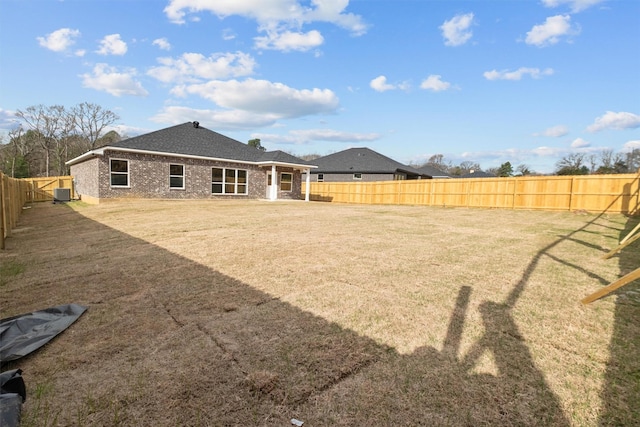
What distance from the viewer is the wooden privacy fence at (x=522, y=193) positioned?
1378 cm

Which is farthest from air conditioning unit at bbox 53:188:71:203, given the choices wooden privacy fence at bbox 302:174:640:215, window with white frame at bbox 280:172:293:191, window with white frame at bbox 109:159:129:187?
wooden privacy fence at bbox 302:174:640:215

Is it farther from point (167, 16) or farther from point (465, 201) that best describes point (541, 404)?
point (465, 201)

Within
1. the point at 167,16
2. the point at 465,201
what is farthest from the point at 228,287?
the point at 465,201

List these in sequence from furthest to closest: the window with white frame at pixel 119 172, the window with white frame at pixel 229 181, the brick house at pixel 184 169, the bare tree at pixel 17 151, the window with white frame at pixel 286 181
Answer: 1. the bare tree at pixel 17 151
2. the window with white frame at pixel 286 181
3. the window with white frame at pixel 229 181
4. the brick house at pixel 184 169
5. the window with white frame at pixel 119 172

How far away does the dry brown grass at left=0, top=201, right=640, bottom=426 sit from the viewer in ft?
6.51

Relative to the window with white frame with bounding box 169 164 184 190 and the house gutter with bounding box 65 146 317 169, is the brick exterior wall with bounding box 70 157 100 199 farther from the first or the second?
the window with white frame with bounding box 169 164 184 190

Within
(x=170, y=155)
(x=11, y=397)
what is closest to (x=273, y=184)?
(x=170, y=155)

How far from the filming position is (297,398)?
6.77 feet

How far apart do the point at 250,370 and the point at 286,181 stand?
21967 mm

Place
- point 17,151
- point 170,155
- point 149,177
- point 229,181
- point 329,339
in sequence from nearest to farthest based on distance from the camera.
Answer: point 329,339
point 149,177
point 170,155
point 229,181
point 17,151

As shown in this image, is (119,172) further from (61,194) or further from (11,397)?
(11,397)

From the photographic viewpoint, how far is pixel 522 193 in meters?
16.7

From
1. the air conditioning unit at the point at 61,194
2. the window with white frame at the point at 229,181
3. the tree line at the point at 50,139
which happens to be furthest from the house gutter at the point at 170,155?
the tree line at the point at 50,139

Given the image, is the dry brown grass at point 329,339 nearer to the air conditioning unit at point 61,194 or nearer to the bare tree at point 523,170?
the air conditioning unit at point 61,194
